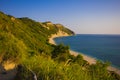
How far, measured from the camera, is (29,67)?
7.02m

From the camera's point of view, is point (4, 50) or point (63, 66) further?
point (4, 50)

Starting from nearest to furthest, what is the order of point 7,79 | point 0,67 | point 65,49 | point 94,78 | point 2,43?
point 94,78 → point 7,79 → point 0,67 → point 2,43 → point 65,49

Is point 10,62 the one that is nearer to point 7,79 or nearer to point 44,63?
point 7,79

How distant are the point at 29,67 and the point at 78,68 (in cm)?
170

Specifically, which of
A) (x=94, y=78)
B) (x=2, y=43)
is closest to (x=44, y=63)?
(x=94, y=78)

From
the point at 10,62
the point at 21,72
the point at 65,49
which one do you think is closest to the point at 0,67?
the point at 10,62

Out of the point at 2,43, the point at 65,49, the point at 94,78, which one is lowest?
the point at 65,49

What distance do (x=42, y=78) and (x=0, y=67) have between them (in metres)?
4.49

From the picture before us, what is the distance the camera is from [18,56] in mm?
10211

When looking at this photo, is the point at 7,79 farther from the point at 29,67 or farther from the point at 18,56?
the point at 18,56

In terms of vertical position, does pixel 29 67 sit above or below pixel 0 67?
above

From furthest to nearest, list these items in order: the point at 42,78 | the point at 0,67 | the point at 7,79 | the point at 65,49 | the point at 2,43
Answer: the point at 65,49
the point at 2,43
the point at 0,67
the point at 7,79
the point at 42,78

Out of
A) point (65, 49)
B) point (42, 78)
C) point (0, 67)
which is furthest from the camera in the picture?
point (65, 49)

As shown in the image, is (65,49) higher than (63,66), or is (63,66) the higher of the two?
(63,66)
